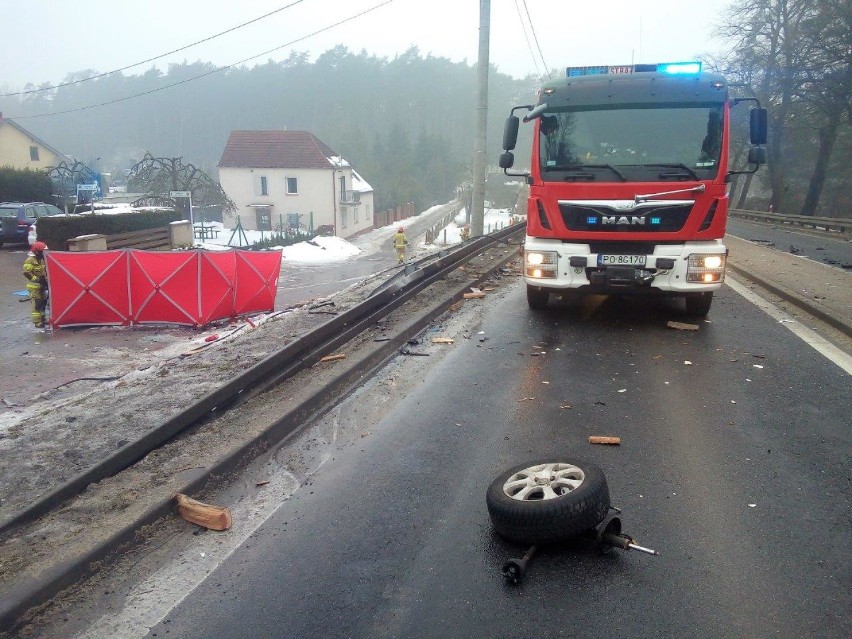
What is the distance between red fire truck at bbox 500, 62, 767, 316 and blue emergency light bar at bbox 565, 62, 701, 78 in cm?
6

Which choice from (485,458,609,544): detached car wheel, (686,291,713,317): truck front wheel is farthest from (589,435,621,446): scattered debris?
(686,291,713,317): truck front wheel

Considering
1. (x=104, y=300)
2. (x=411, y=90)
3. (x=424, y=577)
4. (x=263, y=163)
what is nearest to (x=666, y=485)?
(x=424, y=577)

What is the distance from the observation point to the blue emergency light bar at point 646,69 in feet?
24.8

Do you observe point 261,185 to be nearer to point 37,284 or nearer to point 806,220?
point 806,220

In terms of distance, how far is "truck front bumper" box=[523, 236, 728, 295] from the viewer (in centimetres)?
707

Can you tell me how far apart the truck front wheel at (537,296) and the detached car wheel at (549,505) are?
4979 mm

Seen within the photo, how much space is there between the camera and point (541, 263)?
24.7 ft

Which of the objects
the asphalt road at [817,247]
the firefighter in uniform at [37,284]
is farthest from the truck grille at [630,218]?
the firefighter in uniform at [37,284]

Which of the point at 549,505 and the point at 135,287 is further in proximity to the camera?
the point at 135,287

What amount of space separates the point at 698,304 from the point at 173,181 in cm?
2818

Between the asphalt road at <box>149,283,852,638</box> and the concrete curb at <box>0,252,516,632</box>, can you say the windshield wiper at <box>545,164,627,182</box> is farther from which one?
the concrete curb at <box>0,252,516,632</box>

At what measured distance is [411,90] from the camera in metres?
106

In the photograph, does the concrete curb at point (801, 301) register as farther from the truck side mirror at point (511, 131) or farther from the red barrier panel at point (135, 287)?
the red barrier panel at point (135, 287)

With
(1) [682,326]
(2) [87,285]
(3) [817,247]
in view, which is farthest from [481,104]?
(3) [817,247]
